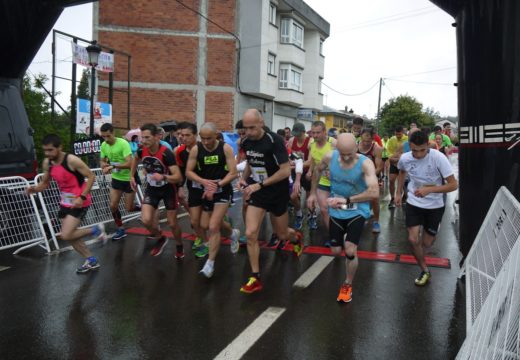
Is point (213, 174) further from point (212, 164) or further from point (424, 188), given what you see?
point (424, 188)

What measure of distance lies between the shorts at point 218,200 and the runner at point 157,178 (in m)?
0.54

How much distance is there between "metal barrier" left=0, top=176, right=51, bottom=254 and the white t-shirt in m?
5.12

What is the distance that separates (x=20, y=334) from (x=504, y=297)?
3733mm

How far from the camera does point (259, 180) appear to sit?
516cm

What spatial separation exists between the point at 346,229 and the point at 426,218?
107cm

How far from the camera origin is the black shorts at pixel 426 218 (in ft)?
16.4

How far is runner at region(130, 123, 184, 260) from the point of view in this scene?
5840mm

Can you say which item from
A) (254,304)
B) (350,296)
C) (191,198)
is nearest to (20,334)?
(254,304)

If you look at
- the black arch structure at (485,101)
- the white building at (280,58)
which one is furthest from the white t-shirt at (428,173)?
the white building at (280,58)

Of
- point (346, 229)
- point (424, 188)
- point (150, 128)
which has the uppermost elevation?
point (150, 128)

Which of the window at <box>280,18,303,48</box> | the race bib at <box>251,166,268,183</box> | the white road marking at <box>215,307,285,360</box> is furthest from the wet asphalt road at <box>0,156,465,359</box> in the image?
the window at <box>280,18,303,48</box>

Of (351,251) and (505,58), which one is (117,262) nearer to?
(351,251)

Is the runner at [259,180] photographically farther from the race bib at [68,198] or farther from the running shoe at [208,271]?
the race bib at [68,198]

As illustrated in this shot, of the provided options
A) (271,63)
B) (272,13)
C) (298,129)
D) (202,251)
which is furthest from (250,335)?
(272,13)
